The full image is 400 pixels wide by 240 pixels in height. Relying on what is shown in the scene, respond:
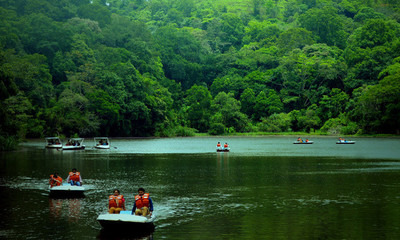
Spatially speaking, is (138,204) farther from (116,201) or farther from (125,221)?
(125,221)

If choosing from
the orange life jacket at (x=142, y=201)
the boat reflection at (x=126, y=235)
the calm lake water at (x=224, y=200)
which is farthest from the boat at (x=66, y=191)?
the orange life jacket at (x=142, y=201)

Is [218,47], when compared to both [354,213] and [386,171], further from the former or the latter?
[354,213]

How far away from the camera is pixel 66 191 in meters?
32.9

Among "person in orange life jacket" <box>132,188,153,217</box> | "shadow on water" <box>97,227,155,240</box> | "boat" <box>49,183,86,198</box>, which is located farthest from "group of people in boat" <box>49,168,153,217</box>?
"boat" <box>49,183,86,198</box>

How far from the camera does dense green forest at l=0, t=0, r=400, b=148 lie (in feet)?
365

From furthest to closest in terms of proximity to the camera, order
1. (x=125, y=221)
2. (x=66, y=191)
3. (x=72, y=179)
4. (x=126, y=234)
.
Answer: (x=72, y=179), (x=66, y=191), (x=126, y=234), (x=125, y=221)

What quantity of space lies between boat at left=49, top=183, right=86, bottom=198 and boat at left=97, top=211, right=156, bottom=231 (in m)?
10.9

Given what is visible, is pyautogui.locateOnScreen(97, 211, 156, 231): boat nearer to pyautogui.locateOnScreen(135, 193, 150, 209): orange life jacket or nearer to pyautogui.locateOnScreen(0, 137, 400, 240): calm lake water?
pyautogui.locateOnScreen(0, 137, 400, 240): calm lake water

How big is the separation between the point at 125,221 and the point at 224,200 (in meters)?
10.5

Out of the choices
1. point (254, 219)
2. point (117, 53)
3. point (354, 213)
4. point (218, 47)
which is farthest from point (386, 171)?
point (218, 47)

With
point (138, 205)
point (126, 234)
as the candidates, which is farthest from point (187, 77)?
point (126, 234)

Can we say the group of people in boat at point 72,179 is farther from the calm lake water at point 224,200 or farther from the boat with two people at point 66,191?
the calm lake water at point 224,200

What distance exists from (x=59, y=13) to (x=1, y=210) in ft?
472

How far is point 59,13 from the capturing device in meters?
161
